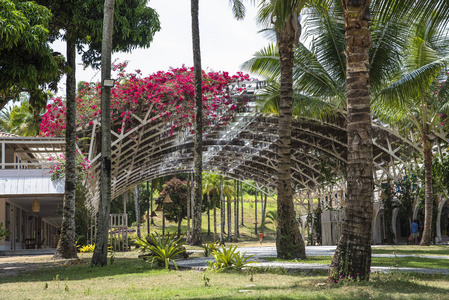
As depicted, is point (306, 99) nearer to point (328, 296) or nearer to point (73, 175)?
point (73, 175)

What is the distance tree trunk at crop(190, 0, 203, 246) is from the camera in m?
18.2

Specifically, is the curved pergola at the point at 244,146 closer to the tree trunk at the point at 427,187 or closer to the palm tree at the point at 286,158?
the tree trunk at the point at 427,187

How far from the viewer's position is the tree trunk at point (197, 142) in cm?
1819

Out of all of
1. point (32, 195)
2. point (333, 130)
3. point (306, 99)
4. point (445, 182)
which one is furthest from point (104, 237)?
point (333, 130)

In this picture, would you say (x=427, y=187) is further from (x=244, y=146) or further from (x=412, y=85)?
(x=244, y=146)

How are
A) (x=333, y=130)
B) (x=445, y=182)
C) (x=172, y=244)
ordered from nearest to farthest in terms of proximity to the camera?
1. (x=172, y=244)
2. (x=445, y=182)
3. (x=333, y=130)

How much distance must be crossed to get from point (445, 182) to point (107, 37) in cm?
1771

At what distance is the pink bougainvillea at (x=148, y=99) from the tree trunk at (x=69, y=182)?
546cm

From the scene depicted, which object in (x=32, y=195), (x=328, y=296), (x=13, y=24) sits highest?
(x=13, y=24)

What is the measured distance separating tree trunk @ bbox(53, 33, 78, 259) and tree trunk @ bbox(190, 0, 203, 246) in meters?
4.33

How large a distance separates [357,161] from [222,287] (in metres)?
2.95

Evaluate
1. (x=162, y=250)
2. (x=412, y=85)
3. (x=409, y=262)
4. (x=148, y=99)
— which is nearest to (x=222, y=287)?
(x=162, y=250)

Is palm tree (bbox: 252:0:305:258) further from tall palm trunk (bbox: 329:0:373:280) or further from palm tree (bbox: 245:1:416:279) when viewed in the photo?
tall palm trunk (bbox: 329:0:373:280)

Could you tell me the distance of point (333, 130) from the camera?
29.7m
